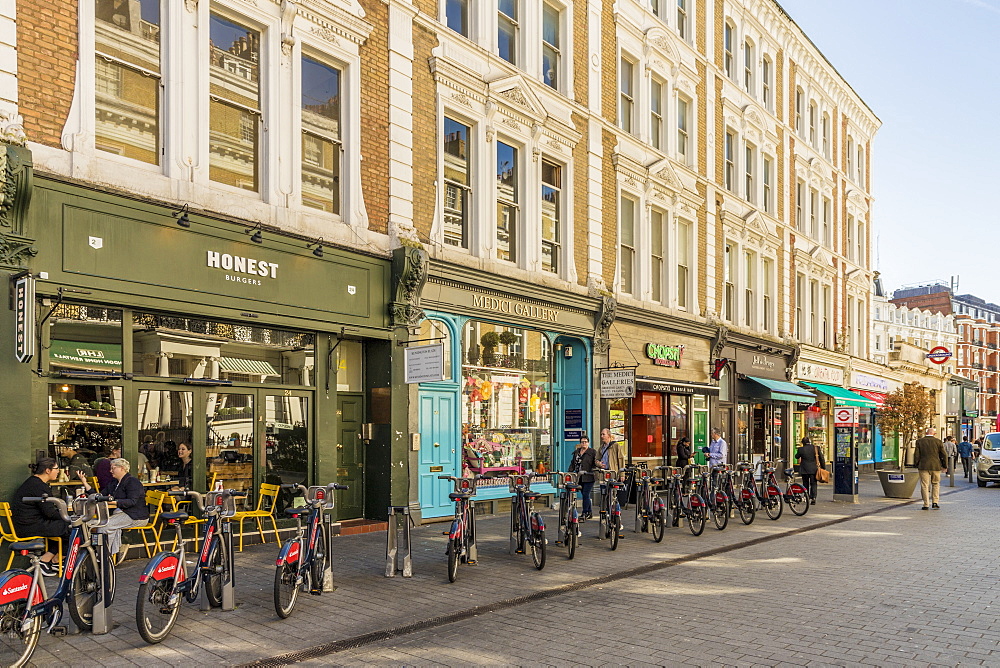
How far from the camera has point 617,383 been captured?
1886 centimetres

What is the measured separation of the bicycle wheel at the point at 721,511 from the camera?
1528cm

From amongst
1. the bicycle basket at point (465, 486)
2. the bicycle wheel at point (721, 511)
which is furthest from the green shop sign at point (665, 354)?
the bicycle basket at point (465, 486)

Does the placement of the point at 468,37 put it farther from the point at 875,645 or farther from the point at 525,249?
the point at 875,645

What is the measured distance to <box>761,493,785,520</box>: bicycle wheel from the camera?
17.5 m

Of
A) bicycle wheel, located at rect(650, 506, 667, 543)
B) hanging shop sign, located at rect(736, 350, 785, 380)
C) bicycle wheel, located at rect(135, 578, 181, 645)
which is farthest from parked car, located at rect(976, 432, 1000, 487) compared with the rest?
bicycle wheel, located at rect(135, 578, 181, 645)

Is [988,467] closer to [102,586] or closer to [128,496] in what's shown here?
[128,496]

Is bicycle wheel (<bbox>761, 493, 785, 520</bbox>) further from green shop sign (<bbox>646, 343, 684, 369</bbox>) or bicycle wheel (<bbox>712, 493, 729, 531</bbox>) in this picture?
green shop sign (<bbox>646, 343, 684, 369</bbox>)

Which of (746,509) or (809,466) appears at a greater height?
(809,466)

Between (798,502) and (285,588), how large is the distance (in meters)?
13.5

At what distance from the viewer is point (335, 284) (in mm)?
13445

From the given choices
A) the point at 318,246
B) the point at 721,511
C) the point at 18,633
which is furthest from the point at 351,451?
the point at 18,633

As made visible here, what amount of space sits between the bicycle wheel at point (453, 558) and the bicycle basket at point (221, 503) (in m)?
2.69

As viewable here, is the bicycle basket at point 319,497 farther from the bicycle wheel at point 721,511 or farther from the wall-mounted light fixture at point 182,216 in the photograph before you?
the bicycle wheel at point 721,511

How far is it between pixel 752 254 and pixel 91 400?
22.7m
